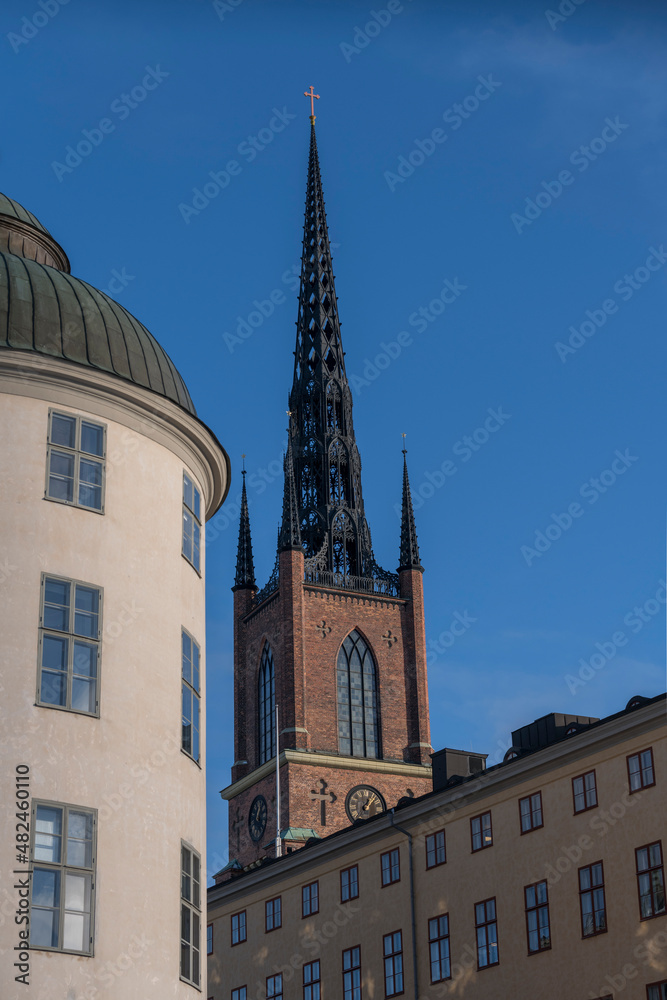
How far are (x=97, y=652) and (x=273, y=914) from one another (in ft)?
113

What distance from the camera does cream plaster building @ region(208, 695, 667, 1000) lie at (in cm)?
4181

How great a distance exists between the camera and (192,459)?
27.9m

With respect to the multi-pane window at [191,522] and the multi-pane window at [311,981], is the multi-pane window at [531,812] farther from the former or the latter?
the multi-pane window at [191,522]

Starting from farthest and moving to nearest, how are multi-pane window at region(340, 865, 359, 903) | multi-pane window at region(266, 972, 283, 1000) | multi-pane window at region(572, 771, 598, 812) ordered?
multi-pane window at region(266, 972, 283, 1000)
multi-pane window at region(340, 865, 359, 903)
multi-pane window at region(572, 771, 598, 812)

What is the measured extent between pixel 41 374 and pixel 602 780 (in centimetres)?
2468

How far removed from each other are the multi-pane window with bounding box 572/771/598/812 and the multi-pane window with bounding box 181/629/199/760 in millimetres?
20286

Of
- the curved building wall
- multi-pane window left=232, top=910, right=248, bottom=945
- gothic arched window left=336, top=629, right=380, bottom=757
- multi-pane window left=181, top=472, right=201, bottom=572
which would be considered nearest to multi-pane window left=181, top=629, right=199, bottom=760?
the curved building wall

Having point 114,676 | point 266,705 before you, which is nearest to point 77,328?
point 114,676

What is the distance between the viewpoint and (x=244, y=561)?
10575 cm

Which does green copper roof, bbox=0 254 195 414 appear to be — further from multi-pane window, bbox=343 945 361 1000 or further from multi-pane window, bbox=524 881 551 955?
multi-pane window, bbox=343 945 361 1000

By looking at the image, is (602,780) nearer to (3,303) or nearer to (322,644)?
(3,303)

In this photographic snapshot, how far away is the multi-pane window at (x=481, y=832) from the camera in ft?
155

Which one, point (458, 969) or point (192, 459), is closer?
point (192, 459)

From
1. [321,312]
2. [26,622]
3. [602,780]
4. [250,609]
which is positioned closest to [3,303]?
[26,622]
